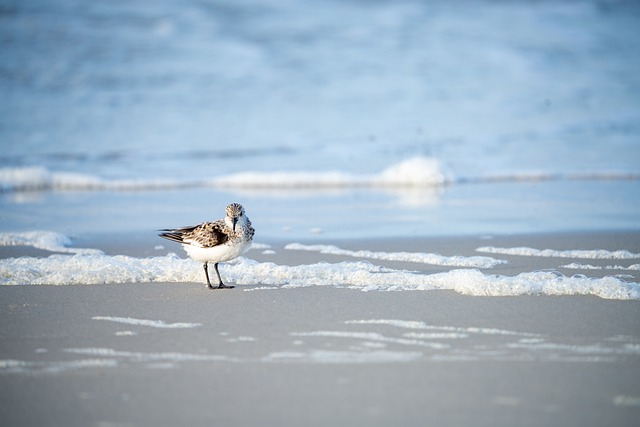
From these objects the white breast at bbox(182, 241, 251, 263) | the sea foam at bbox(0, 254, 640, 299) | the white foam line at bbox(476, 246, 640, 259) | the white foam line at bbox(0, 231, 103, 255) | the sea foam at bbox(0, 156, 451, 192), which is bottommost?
the sea foam at bbox(0, 254, 640, 299)

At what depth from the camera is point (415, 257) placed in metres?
7.12

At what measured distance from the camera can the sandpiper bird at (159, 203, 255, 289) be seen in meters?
6.05

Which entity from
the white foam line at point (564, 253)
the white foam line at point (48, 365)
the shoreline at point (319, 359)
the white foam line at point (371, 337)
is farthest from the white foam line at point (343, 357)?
the white foam line at point (564, 253)

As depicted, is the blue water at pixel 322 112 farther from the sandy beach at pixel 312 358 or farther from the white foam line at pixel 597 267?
the sandy beach at pixel 312 358

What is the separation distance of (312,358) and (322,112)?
15.3 m

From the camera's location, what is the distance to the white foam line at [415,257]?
269 inches

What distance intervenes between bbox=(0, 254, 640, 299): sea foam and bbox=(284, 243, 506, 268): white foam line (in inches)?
18.6

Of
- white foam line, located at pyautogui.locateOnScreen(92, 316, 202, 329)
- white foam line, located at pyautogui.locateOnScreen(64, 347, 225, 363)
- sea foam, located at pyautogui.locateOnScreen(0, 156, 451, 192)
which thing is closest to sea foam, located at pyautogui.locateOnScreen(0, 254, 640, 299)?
white foam line, located at pyautogui.locateOnScreen(92, 316, 202, 329)

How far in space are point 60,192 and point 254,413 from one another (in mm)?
9851

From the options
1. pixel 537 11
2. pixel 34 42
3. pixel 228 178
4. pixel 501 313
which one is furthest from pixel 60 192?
pixel 537 11

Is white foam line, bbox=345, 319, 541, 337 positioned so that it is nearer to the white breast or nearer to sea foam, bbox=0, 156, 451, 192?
the white breast

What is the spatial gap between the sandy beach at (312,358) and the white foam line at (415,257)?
120 centimetres

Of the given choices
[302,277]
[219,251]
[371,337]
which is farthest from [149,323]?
[302,277]

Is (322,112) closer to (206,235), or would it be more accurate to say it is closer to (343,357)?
(206,235)
